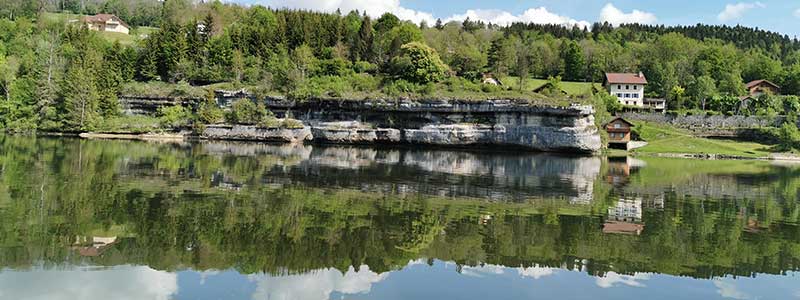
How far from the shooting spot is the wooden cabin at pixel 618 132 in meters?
68.5

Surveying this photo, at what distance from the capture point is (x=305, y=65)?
72.9 metres

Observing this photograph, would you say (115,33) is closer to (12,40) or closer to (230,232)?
(12,40)

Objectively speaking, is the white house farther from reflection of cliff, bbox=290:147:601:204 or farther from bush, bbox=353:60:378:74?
reflection of cliff, bbox=290:147:601:204

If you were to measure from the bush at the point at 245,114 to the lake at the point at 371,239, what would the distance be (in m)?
35.6

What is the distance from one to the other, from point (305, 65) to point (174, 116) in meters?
16.9

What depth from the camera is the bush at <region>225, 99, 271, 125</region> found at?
214 ft

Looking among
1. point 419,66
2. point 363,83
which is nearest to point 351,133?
point 363,83

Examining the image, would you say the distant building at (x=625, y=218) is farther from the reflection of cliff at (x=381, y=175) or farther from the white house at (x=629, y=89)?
the white house at (x=629, y=89)

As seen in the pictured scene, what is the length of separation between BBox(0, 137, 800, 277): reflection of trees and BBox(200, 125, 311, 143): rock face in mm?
37987

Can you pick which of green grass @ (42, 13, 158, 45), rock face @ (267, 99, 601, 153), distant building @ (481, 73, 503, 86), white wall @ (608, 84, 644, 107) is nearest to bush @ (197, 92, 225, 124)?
rock face @ (267, 99, 601, 153)

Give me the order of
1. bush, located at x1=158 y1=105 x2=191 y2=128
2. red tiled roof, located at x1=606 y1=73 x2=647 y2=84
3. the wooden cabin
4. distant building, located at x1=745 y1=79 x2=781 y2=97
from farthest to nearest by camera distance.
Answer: distant building, located at x1=745 y1=79 x2=781 y2=97 < red tiled roof, located at x1=606 y1=73 x2=647 y2=84 < the wooden cabin < bush, located at x1=158 y1=105 x2=191 y2=128

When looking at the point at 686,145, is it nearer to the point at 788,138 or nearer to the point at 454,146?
the point at 788,138

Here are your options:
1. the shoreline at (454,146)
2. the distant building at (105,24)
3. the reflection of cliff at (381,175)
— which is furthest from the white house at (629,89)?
the distant building at (105,24)

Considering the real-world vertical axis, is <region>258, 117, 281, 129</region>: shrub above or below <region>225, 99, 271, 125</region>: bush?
below
